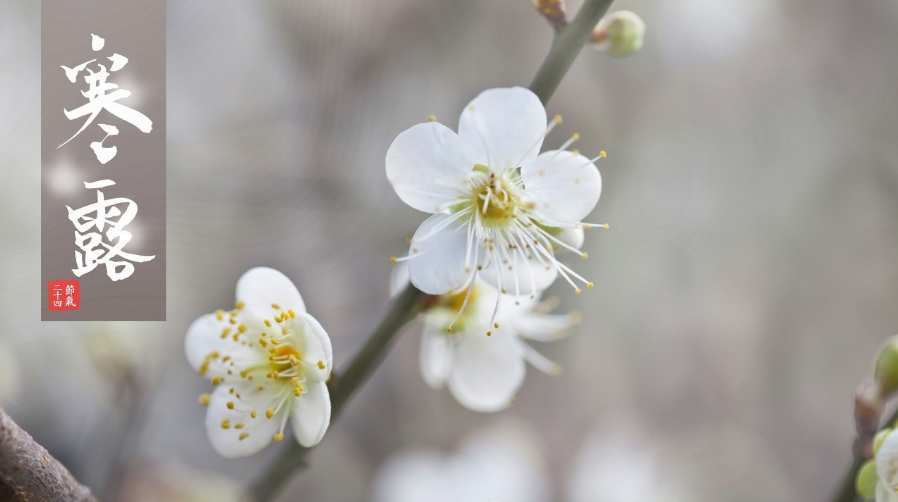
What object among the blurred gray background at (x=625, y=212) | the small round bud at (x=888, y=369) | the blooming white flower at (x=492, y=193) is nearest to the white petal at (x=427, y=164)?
the blooming white flower at (x=492, y=193)

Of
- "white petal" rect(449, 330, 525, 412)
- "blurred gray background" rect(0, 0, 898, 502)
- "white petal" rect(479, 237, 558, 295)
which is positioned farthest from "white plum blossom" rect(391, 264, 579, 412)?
"blurred gray background" rect(0, 0, 898, 502)

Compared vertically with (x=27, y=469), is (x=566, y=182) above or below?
above

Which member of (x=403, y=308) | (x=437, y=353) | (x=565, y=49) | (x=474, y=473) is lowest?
(x=474, y=473)

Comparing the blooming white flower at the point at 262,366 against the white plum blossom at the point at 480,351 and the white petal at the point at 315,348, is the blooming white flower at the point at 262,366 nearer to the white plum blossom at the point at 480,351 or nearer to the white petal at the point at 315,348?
the white petal at the point at 315,348

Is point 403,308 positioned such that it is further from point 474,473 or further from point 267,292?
point 474,473

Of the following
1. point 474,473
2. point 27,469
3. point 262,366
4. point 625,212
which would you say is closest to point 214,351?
point 262,366

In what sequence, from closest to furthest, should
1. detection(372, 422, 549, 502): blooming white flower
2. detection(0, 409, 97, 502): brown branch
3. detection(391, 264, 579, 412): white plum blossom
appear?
detection(0, 409, 97, 502): brown branch < detection(391, 264, 579, 412): white plum blossom < detection(372, 422, 549, 502): blooming white flower

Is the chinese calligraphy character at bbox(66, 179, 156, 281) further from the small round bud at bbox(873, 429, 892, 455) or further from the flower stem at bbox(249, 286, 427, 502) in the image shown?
the small round bud at bbox(873, 429, 892, 455)

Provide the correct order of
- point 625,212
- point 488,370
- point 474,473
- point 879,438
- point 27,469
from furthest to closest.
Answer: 1. point 625,212
2. point 474,473
3. point 488,370
4. point 879,438
5. point 27,469
